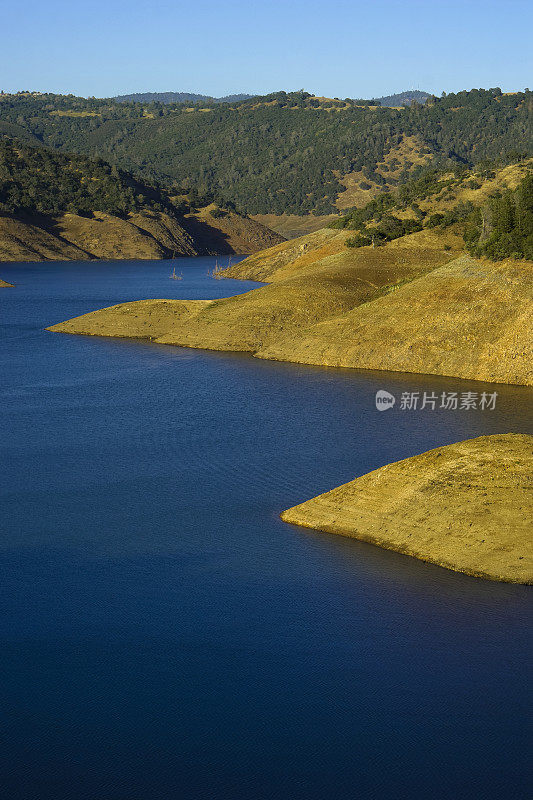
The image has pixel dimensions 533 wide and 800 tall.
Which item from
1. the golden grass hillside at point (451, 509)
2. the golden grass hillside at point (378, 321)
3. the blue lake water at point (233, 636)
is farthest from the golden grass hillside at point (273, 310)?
the golden grass hillside at point (451, 509)

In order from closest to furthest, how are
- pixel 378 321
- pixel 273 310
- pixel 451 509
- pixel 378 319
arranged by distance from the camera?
1. pixel 451 509
2. pixel 378 321
3. pixel 378 319
4. pixel 273 310

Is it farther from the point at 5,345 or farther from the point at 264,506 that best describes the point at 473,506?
the point at 5,345

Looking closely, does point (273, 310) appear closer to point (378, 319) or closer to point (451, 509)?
point (378, 319)

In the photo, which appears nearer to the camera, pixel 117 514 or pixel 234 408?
pixel 117 514

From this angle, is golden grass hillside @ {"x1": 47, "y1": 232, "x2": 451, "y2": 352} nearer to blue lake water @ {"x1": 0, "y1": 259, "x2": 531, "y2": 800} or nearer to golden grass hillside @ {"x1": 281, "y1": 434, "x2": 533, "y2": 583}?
blue lake water @ {"x1": 0, "y1": 259, "x2": 531, "y2": 800}

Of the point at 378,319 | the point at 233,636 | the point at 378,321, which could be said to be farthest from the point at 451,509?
the point at 378,319

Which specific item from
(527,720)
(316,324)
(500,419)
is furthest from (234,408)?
(527,720)
